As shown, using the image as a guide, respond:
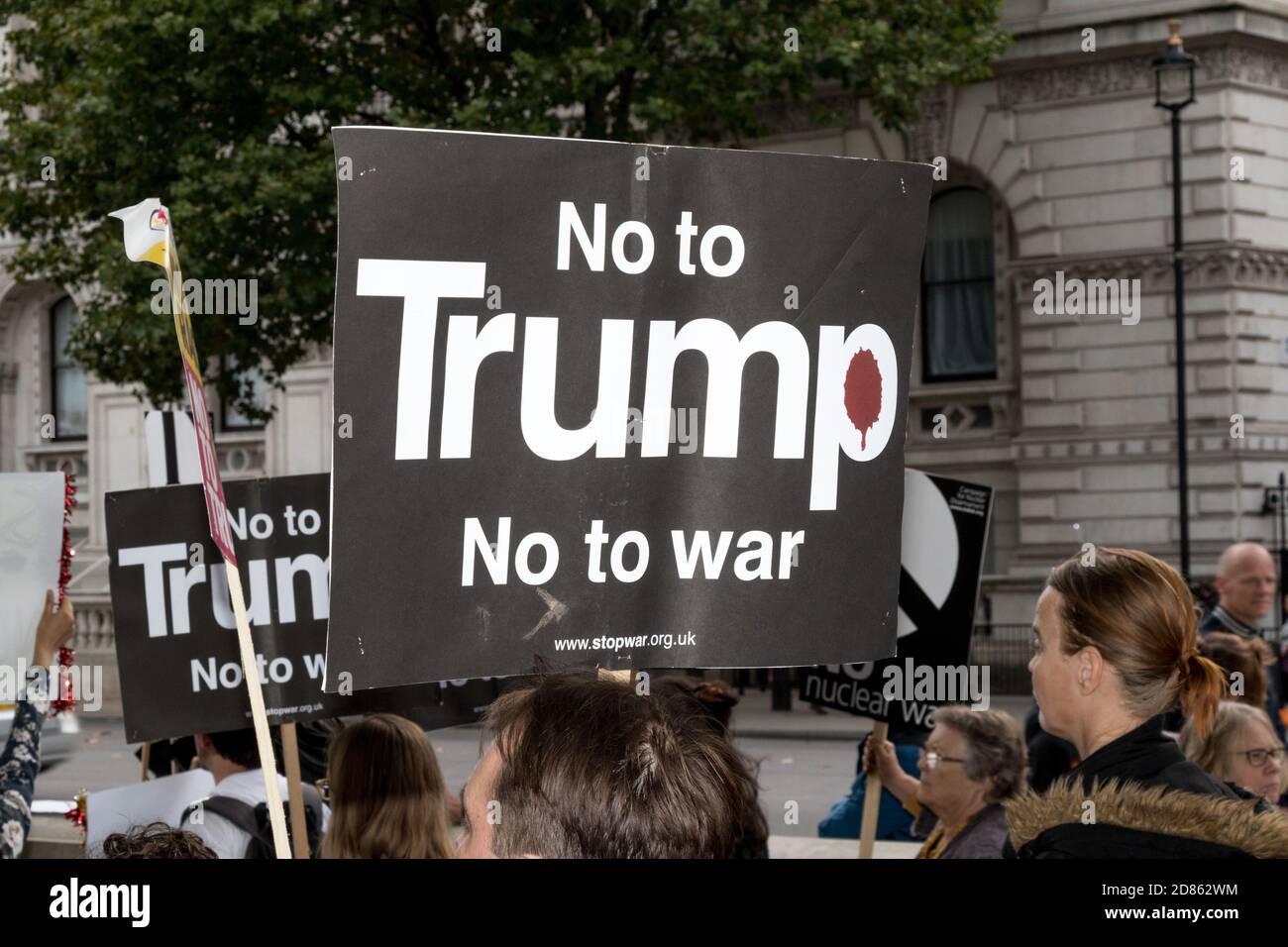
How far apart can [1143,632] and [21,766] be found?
2861mm

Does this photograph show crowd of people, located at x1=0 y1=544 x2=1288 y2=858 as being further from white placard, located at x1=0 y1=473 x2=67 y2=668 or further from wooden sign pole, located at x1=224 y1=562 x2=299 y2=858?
wooden sign pole, located at x1=224 y1=562 x2=299 y2=858

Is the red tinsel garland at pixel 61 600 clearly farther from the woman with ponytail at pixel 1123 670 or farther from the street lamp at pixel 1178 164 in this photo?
the street lamp at pixel 1178 164

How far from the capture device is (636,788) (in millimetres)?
2139

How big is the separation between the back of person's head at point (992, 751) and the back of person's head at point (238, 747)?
7.51 feet

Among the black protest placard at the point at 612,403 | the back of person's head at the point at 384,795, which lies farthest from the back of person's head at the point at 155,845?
the back of person's head at the point at 384,795

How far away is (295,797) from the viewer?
5.25 m

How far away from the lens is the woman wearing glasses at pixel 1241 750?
5160mm

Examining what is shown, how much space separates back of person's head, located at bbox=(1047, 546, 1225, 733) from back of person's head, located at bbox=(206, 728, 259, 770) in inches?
121

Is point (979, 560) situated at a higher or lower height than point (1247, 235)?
lower

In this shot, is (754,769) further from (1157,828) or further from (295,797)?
(295,797)
